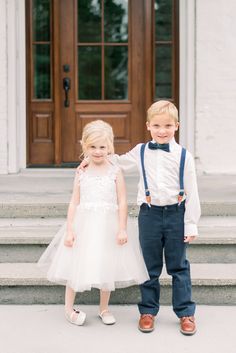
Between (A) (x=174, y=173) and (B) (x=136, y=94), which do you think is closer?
(A) (x=174, y=173)

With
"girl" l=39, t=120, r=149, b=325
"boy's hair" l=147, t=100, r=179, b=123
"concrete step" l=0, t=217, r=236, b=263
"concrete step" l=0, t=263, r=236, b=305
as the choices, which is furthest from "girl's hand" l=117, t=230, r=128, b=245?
"concrete step" l=0, t=217, r=236, b=263

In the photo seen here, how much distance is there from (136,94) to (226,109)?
103 cm

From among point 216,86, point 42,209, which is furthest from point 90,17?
point 42,209

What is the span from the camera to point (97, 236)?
379 centimetres

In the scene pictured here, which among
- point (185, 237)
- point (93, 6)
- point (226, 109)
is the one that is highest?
point (93, 6)

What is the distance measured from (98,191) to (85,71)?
12.8 feet

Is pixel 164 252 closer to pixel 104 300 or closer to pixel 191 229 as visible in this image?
pixel 191 229

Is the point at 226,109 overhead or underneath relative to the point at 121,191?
overhead

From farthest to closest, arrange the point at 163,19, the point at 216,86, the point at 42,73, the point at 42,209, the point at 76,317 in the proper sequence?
the point at 42,73, the point at 163,19, the point at 216,86, the point at 42,209, the point at 76,317

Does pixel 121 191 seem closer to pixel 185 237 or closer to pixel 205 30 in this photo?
pixel 185 237

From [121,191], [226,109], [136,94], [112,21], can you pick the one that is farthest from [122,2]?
[121,191]

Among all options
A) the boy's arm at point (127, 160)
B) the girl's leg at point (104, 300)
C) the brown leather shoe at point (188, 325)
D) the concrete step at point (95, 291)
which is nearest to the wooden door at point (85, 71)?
the concrete step at point (95, 291)

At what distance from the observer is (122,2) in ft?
24.5

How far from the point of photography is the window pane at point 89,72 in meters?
7.50
